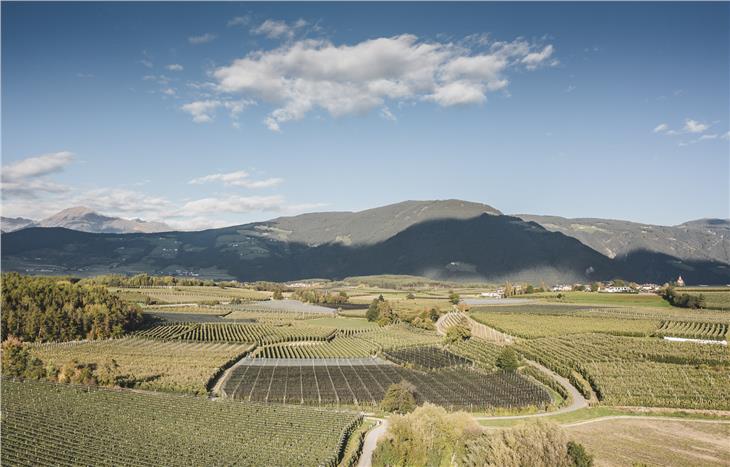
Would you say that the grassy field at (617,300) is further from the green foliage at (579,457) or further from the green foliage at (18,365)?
the green foliage at (18,365)

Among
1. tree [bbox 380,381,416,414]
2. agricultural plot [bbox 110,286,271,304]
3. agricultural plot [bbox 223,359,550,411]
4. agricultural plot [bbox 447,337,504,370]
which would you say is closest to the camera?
tree [bbox 380,381,416,414]

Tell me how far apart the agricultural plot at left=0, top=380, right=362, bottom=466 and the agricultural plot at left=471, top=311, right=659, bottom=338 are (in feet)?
195

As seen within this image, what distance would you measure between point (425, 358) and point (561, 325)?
34735 mm

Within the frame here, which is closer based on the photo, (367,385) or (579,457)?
(579,457)

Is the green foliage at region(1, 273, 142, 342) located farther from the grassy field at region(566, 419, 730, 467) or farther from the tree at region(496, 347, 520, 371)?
the grassy field at region(566, 419, 730, 467)

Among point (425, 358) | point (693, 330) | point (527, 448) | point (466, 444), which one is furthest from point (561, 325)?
point (527, 448)

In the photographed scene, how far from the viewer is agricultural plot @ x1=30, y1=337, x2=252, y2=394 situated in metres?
63.5

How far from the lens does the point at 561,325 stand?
100812 millimetres

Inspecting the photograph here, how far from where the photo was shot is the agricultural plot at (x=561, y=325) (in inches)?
3551

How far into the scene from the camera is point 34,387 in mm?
56625

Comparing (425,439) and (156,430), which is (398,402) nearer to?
(425,439)

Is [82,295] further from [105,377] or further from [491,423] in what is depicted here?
[491,423]

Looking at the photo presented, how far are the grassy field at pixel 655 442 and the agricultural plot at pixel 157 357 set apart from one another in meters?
44.5

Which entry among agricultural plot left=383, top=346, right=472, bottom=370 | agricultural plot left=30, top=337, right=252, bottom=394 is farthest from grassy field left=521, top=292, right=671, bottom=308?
agricultural plot left=30, top=337, right=252, bottom=394
